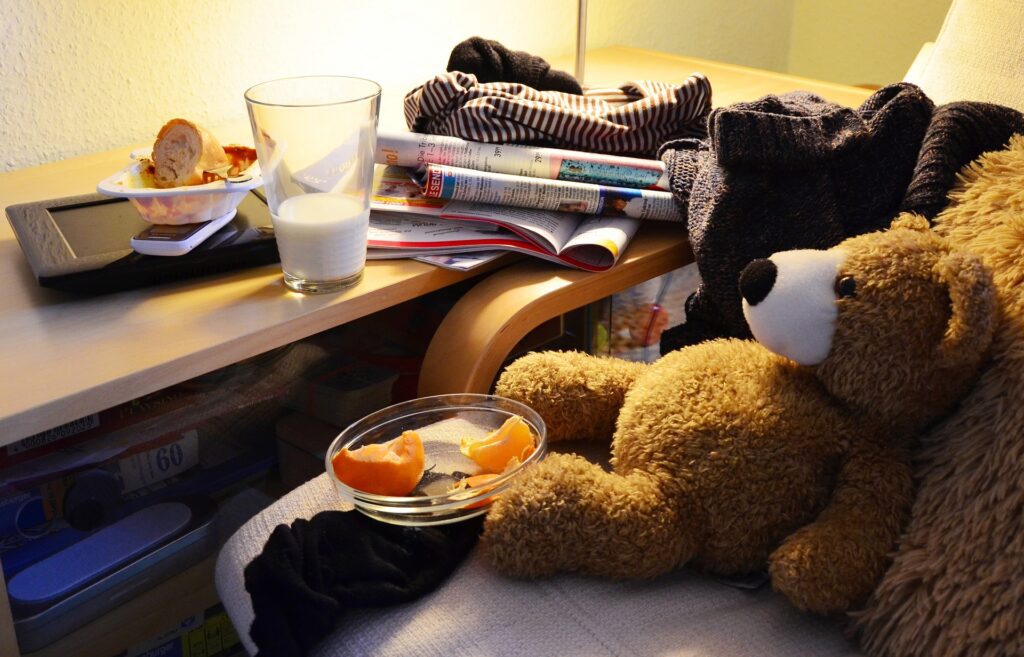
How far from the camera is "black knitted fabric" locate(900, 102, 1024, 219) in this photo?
0.79 metres

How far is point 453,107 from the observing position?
3.43 ft

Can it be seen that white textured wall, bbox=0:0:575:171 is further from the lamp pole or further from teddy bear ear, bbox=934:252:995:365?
teddy bear ear, bbox=934:252:995:365

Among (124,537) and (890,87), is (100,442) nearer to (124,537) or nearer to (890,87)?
(124,537)

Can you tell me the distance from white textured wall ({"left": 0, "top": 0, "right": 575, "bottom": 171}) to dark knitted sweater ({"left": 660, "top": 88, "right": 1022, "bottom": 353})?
57 cm

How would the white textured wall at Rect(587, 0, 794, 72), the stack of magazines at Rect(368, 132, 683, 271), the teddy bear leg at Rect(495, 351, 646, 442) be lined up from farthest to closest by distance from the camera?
the white textured wall at Rect(587, 0, 794, 72) → the stack of magazines at Rect(368, 132, 683, 271) → the teddy bear leg at Rect(495, 351, 646, 442)

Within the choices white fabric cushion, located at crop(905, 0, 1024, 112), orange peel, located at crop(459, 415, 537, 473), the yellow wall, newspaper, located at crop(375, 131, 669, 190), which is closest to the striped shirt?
newspaper, located at crop(375, 131, 669, 190)

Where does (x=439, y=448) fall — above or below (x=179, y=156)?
below

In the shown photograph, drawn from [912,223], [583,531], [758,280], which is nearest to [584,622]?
[583,531]

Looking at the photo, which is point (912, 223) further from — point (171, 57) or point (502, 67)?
point (171, 57)

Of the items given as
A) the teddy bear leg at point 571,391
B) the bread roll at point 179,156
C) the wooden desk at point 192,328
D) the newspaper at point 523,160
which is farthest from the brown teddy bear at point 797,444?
the bread roll at point 179,156

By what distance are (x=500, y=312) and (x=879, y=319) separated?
35 centimetres

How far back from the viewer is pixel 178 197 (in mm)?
858

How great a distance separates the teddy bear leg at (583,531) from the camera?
2.20ft

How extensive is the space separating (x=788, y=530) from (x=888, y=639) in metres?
0.10
